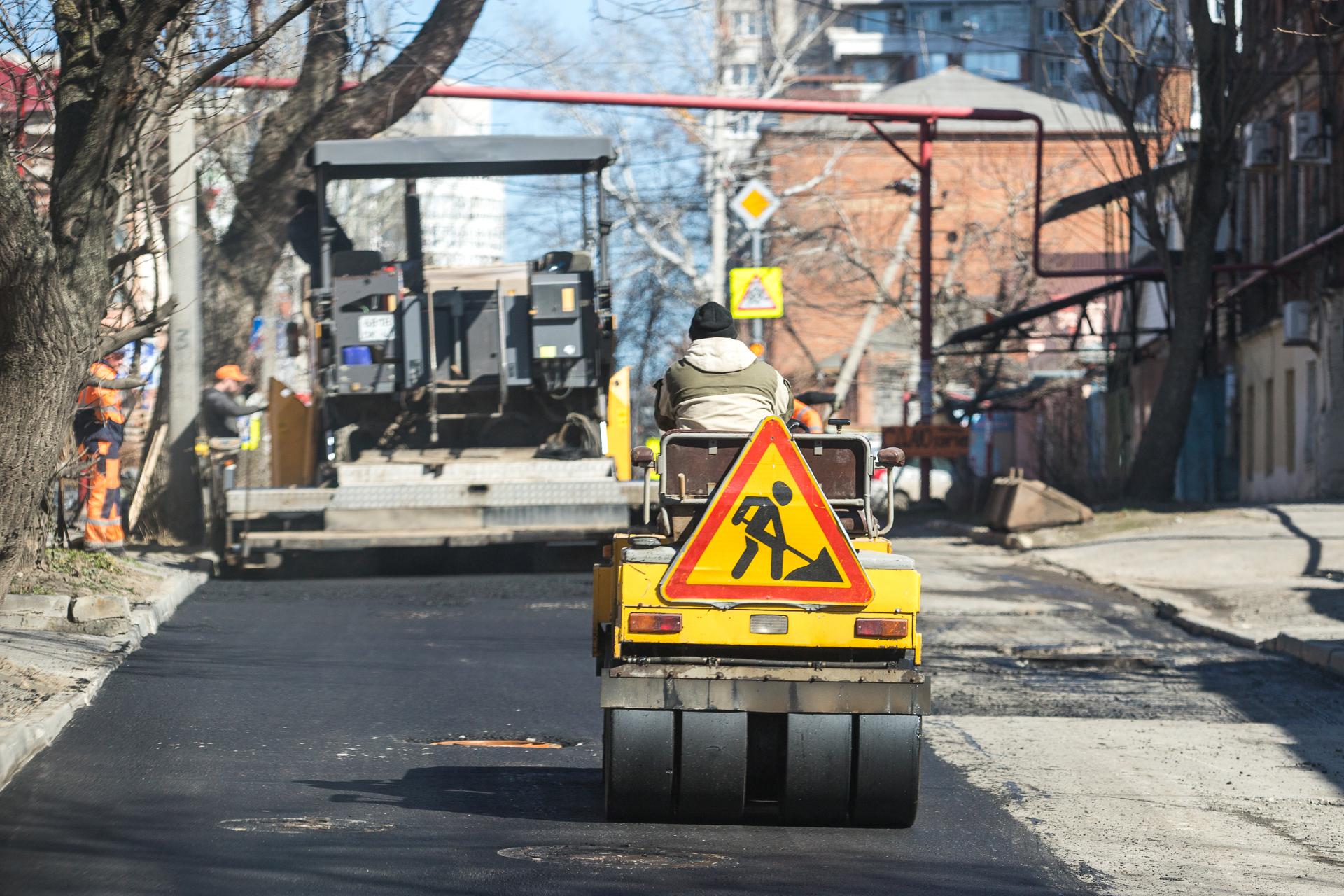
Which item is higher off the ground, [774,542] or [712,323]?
[712,323]

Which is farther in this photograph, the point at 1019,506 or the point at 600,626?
the point at 1019,506

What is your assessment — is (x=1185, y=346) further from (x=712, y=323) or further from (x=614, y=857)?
(x=614, y=857)

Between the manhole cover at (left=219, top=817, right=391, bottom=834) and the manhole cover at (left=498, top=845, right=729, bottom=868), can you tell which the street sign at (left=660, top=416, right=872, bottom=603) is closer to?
the manhole cover at (left=498, top=845, right=729, bottom=868)

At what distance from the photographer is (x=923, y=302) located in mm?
24516

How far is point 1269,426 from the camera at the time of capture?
28641mm

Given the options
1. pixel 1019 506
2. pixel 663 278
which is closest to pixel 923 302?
pixel 1019 506

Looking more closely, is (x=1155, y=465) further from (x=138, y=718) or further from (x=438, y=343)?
(x=138, y=718)

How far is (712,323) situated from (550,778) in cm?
188

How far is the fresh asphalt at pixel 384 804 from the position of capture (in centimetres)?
537

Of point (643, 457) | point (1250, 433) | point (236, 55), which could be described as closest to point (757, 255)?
point (236, 55)

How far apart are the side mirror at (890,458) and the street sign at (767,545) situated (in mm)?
685

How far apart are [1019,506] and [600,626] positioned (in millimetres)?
13329

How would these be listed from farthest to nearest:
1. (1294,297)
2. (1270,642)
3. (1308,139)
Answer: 1. (1294,297)
2. (1308,139)
3. (1270,642)

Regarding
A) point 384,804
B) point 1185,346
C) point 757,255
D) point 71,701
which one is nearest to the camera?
point 384,804
